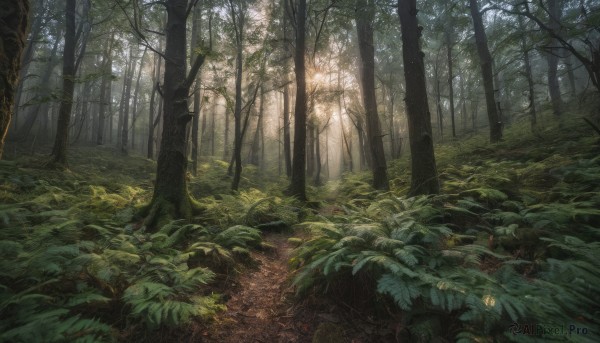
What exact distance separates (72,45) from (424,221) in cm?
1476

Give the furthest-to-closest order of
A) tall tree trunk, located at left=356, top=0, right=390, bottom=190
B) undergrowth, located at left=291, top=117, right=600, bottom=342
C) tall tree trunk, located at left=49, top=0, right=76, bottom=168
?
tall tree trunk, located at left=49, top=0, right=76, bottom=168
tall tree trunk, located at left=356, top=0, right=390, bottom=190
undergrowth, located at left=291, top=117, right=600, bottom=342

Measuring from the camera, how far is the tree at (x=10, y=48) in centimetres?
275

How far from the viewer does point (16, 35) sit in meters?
2.85

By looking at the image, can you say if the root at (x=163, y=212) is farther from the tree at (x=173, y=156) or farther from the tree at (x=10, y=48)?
the tree at (x=10, y=48)

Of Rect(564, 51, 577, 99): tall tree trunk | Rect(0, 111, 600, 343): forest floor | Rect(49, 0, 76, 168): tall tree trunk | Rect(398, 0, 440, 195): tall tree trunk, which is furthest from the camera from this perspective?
Rect(49, 0, 76, 168): tall tree trunk

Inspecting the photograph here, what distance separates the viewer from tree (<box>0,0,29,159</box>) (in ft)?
9.04

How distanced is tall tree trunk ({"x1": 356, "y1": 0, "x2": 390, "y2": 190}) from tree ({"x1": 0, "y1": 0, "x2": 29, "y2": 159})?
9.34m

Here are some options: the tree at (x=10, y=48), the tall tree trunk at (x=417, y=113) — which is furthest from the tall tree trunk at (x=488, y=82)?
the tree at (x=10, y=48)

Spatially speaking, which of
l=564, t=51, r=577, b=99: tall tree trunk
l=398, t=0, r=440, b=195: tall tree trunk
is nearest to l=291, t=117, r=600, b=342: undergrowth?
l=398, t=0, r=440, b=195: tall tree trunk

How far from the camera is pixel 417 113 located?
6.57 metres

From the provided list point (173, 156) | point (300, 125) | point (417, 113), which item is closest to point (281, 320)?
point (173, 156)

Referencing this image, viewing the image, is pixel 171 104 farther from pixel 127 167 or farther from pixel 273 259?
pixel 127 167

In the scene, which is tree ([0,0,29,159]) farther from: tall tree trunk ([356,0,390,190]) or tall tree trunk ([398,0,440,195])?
tall tree trunk ([356,0,390,190])

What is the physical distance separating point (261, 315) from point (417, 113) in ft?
18.1
